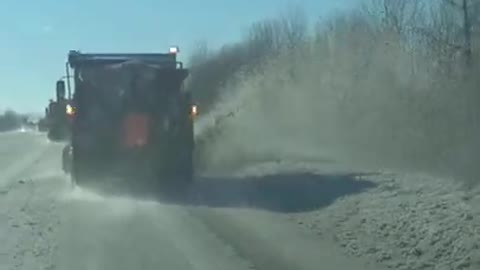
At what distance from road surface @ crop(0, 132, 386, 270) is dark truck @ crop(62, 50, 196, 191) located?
2.98 ft

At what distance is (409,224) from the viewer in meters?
14.1

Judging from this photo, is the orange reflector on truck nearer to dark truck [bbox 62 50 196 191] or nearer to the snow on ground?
dark truck [bbox 62 50 196 191]

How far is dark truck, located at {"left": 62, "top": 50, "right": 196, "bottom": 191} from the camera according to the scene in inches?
933

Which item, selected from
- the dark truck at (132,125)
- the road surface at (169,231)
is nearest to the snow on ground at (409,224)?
the road surface at (169,231)

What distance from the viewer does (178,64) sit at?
25734 mm

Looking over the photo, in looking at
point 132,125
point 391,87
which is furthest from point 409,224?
point 391,87

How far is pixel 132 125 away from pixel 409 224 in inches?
430

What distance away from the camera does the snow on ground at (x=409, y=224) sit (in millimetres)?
11750

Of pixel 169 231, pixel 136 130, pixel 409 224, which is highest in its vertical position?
pixel 136 130

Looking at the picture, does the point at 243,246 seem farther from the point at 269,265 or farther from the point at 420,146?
the point at 420,146

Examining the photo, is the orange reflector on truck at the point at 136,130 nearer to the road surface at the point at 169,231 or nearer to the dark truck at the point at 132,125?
the dark truck at the point at 132,125

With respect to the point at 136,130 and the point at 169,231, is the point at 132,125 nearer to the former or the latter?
the point at 136,130

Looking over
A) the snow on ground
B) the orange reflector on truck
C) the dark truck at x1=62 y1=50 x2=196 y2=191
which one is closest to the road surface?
the snow on ground

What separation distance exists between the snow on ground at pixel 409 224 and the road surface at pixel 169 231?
39 centimetres
